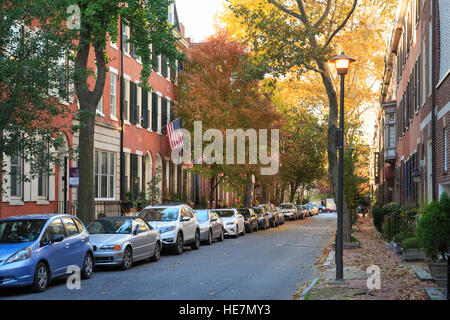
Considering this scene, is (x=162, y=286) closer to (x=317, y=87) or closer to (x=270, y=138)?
(x=270, y=138)

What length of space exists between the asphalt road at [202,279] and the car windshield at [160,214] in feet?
4.66

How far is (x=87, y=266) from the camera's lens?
14531mm

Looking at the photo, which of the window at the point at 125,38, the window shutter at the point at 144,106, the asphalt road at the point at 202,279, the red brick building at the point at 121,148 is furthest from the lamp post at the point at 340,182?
the window shutter at the point at 144,106

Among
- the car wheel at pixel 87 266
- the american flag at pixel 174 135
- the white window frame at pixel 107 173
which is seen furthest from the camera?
the american flag at pixel 174 135

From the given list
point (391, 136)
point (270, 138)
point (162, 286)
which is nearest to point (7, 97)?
Result: point (162, 286)

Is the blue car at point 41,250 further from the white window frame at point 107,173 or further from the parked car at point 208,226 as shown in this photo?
the white window frame at point 107,173

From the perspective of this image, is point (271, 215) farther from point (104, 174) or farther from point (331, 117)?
point (331, 117)

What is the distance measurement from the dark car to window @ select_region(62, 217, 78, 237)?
25.2m

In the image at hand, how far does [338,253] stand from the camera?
1403cm

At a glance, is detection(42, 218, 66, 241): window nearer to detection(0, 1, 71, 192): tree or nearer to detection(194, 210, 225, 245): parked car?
detection(0, 1, 71, 192): tree

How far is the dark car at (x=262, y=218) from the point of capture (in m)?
39.6

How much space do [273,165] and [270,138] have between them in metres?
5.08

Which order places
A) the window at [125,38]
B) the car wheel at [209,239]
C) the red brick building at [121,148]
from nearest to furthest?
the red brick building at [121,148], the car wheel at [209,239], the window at [125,38]

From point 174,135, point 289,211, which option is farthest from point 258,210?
point 289,211
